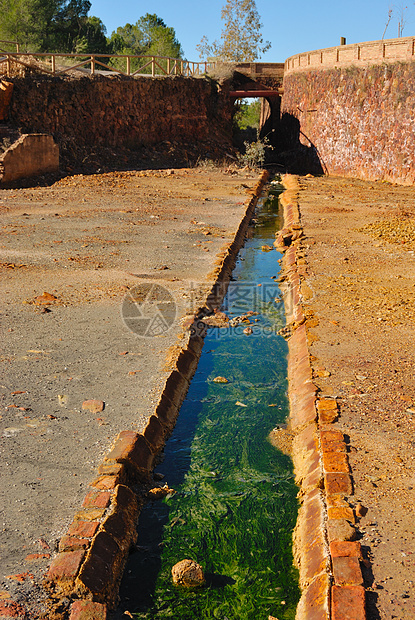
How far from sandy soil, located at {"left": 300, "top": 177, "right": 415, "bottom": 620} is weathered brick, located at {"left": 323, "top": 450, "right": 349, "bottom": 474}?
63mm

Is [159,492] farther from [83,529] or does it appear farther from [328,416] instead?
[328,416]

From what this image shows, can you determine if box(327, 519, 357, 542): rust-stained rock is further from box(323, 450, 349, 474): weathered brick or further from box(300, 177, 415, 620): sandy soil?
box(323, 450, 349, 474): weathered brick

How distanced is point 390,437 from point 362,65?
19.9 m

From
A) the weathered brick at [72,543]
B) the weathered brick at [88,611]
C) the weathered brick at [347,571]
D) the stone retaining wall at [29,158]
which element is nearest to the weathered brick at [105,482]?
the weathered brick at [72,543]

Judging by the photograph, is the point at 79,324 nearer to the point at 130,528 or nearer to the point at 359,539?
the point at 130,528

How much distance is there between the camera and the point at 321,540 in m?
3.77

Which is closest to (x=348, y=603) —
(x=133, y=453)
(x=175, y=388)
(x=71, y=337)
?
(x=133, y=453)

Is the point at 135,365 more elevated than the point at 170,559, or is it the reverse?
the point at 135,365

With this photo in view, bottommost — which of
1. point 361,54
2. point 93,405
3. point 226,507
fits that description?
point 226,507

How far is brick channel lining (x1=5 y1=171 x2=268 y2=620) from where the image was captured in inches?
129

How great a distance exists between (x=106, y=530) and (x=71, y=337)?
3280 mm

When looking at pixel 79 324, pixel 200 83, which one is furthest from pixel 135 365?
pixel 200 83

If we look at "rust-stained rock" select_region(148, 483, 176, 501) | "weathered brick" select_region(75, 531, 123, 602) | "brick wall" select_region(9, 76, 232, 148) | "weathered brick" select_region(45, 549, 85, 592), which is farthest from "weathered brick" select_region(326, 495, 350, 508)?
"brick wall" select_region(9, 76, 232, 148)

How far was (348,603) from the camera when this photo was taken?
3.18 meters
